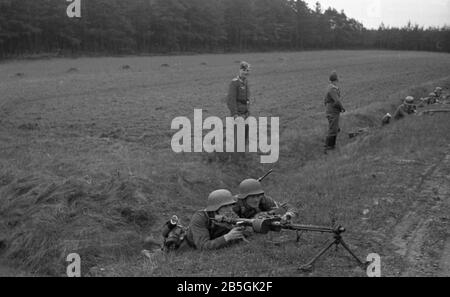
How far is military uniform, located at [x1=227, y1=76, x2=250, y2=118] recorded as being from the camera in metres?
13.6

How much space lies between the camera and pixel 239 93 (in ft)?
45.3

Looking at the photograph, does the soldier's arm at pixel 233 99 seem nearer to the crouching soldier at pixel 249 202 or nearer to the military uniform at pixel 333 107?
the military uniform at pixel 333 107

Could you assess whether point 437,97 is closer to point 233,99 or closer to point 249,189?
point 233,99

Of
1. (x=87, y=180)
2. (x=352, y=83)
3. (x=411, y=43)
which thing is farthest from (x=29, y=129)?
(x=411, y=43)

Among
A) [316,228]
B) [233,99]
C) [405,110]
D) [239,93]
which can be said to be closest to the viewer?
[316,228]

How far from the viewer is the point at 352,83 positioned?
35594mm

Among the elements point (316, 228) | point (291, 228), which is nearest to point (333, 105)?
point (291, 228)

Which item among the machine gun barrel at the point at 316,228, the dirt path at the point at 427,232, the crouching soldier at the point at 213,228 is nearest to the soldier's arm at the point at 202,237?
the crouching soldier at the point at 213,228

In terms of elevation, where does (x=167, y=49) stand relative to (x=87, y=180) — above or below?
above

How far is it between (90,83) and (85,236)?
23.5 m

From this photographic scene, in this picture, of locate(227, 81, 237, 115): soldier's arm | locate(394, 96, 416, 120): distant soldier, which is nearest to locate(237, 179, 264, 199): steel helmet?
locate(227, 81, 237, 115): soldier's arm

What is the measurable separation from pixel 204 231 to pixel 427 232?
3.62m

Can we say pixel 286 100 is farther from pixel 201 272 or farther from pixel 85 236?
pixel 201 272
